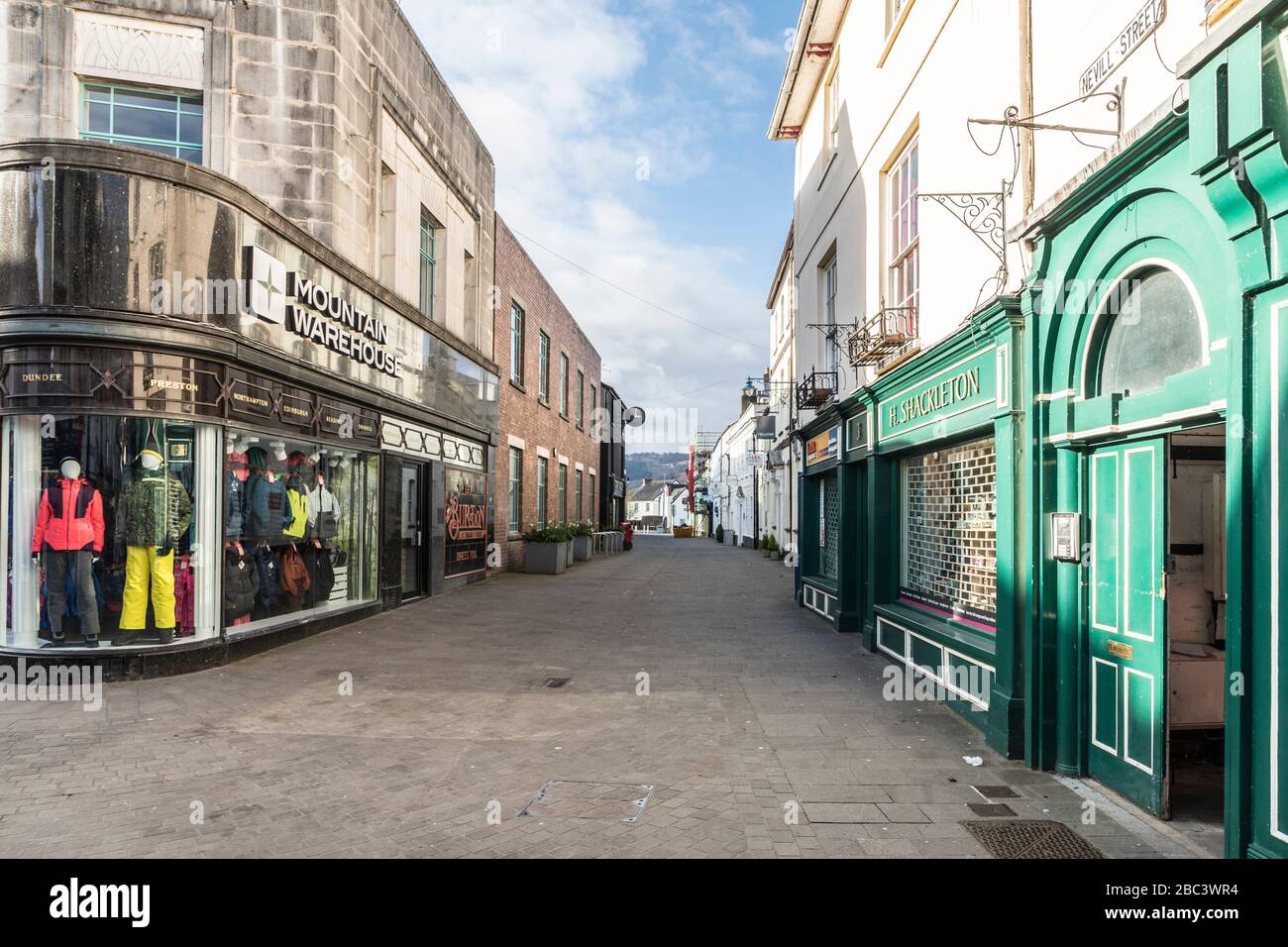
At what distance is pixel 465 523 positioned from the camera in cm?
1639

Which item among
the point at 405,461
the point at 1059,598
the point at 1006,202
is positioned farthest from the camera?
the point at 405,461

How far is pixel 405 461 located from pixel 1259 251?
12012 millimetres

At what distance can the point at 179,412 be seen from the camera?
7.83m

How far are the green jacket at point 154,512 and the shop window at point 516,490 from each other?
40.7 ft

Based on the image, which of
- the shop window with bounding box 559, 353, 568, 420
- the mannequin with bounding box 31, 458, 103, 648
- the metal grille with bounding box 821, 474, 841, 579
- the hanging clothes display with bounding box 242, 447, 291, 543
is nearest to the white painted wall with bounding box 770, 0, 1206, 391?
the metal grille with bounding box 821, 474, 841, 579

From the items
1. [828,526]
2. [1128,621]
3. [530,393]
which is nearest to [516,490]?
[530,393]

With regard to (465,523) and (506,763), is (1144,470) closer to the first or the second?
(506,763)

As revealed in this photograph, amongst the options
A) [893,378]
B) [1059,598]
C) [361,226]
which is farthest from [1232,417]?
[361,226]

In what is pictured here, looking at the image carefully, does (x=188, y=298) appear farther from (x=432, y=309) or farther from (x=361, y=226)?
(x=432, y=309)

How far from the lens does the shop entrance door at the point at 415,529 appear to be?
1333 centimetres

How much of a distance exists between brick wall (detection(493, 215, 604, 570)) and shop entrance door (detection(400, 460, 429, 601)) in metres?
4.47

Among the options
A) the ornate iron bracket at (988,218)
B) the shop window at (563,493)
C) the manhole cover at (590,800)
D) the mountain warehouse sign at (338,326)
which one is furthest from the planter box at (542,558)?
the manhole cover at (590,800)

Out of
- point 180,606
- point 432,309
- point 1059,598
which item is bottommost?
point 180,606

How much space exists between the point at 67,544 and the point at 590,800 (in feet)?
20.5
